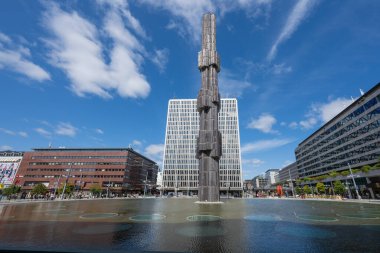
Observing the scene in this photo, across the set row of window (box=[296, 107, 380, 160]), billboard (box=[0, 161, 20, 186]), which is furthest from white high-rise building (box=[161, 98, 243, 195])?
billboard (box=[0, 161, 20, 186])

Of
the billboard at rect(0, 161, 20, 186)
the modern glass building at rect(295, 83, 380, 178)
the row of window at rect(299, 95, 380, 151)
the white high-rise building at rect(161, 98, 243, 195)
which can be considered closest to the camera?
the row of window at rect(299, 95, 380, 151)

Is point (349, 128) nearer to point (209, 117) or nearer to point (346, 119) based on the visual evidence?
point (346, 119)

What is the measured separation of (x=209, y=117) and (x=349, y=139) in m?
68.4

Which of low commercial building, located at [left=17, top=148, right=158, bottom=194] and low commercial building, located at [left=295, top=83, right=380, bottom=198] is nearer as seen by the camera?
low commercial building, located at [left=295, top=83, right=380, bottom=198]

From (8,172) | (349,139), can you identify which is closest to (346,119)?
(349,139)

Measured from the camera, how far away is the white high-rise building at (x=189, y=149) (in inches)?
4631

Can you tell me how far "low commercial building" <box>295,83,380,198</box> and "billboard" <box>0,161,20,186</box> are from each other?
145429 mm

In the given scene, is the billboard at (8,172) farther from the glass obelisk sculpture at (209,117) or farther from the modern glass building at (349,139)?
the modern glass building at (349,139)

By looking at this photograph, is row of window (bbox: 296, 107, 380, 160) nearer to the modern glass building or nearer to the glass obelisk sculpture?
the modern glass building

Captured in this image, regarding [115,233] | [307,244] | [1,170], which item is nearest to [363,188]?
[307,244]

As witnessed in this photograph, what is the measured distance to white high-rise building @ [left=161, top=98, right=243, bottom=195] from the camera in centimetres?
11762

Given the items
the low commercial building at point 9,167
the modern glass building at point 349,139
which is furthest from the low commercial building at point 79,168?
the modern glass building at point 349,139

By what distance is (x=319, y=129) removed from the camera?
104 meters

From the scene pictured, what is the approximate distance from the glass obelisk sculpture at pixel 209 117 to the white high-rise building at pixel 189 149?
81.4 metres
